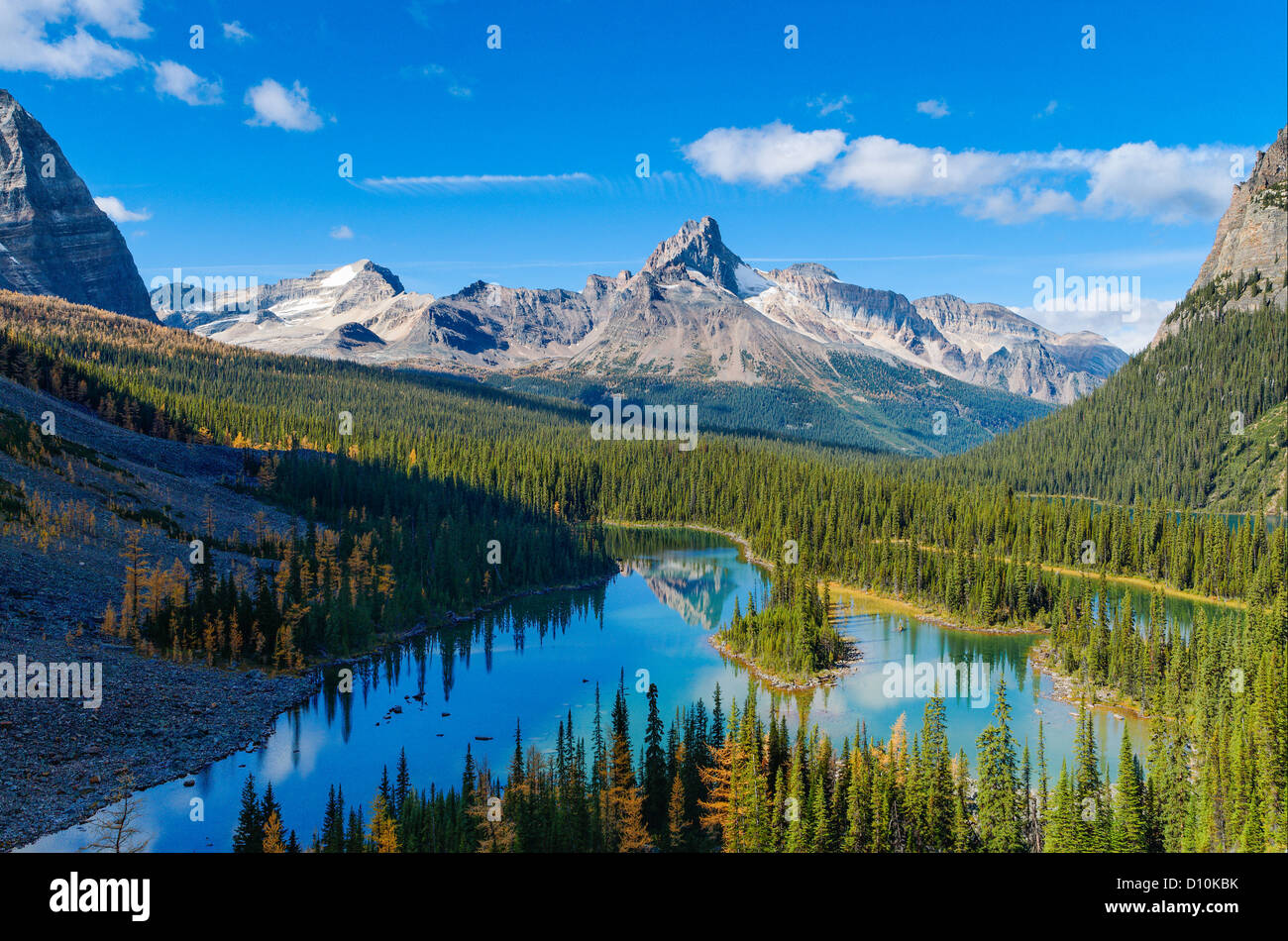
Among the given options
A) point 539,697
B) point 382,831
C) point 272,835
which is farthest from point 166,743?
point 539,697

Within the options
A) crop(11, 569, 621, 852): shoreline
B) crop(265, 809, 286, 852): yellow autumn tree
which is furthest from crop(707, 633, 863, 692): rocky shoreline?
crop(265, 809, 286, 852): yellow autumn tree

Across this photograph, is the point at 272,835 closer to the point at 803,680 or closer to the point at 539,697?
the point at 539,697

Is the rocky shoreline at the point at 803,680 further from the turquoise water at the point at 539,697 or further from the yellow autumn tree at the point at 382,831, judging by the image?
the yellow autumn tree at the point at 382,831

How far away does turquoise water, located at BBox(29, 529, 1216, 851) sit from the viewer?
153ft

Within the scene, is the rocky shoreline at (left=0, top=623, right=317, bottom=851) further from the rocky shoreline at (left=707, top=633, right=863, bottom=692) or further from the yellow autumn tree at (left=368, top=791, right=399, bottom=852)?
the rocky shoreline at (left=707, top=633, right=863, bottom=692)

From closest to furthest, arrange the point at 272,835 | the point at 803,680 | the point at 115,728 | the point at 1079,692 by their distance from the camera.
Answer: the point at 272,835 → the point at 115,728 → the point at 1079,692 → the point at 803,680

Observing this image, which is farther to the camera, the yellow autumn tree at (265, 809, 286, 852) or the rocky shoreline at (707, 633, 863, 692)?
the rocky shoreline at (707, 633, 863, 692)

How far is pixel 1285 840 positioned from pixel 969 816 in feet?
42.6

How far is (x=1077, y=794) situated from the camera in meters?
37.1

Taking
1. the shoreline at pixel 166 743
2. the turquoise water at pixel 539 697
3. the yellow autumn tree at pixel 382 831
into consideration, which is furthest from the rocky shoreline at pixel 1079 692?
the shoreline at pixel 166 743

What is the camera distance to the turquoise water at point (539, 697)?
46688 millimetres

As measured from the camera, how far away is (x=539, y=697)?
67.4 meters
